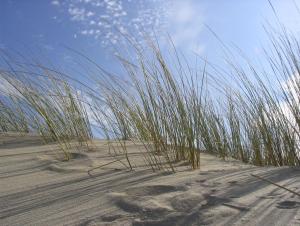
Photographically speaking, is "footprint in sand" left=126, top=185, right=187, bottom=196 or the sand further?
"footprint in sand" left=126, top=185, right=187, bottom=196

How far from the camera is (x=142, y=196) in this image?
4.31 feet

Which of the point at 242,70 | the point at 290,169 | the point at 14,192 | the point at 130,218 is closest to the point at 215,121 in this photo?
the point at 242,70

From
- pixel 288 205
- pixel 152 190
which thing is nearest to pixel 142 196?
pixel 152 190

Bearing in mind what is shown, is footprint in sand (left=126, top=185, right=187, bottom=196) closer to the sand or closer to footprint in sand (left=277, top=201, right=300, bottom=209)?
the sand

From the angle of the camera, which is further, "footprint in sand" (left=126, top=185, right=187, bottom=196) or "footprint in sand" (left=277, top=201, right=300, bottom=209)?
"footprint in sand" (left=126, top=185, right=187, bottom=196)

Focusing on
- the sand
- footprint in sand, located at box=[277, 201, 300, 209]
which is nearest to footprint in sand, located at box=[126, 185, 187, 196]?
the sand

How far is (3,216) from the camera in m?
1.22

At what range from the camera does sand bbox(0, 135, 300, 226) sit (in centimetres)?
109

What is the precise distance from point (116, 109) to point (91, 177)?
910 millimetres

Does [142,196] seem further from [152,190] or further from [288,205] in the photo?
[288,205]

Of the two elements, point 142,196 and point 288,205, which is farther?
point 142,196

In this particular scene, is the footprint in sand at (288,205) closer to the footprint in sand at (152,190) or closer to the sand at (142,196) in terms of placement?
the sand at (142,196)

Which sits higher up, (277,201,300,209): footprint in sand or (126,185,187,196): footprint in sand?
(126,185,187,196): footprint in sand

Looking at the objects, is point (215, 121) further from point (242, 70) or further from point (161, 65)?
point (161, 65)
